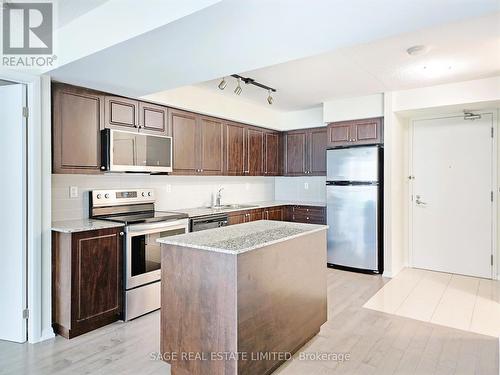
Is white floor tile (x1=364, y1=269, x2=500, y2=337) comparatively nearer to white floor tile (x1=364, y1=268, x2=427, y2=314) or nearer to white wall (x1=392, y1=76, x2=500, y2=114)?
white floor tile (x1=364, y1=268, x2=427, y2=314)

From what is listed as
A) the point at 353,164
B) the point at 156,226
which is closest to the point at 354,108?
the point at 353,164

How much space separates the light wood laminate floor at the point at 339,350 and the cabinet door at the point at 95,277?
0.51ft

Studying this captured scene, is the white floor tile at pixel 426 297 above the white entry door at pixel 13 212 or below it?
below

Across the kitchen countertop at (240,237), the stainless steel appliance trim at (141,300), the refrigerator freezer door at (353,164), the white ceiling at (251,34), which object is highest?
the white ceiling at (251,34)

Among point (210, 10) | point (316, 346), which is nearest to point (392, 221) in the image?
point (316, 346)

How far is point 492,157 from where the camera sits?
173 inches

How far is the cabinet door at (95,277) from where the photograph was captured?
109 inches

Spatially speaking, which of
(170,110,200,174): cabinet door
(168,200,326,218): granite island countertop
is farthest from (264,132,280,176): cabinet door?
(170,110,200,174): cabinet door

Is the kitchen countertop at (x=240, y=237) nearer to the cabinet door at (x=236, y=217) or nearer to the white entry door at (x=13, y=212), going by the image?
the white entry door at (x=13, y=212)

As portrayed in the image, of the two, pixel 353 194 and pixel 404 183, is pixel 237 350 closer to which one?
pixel 353 194

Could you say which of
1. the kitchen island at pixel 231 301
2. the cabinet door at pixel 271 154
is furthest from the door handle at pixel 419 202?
the kitchen island at pixel 231 301

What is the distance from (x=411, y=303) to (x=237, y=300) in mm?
2474

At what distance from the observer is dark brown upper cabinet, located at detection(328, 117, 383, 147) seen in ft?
15.0

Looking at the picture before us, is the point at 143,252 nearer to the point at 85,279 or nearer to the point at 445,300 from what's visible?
the point at 85,279
